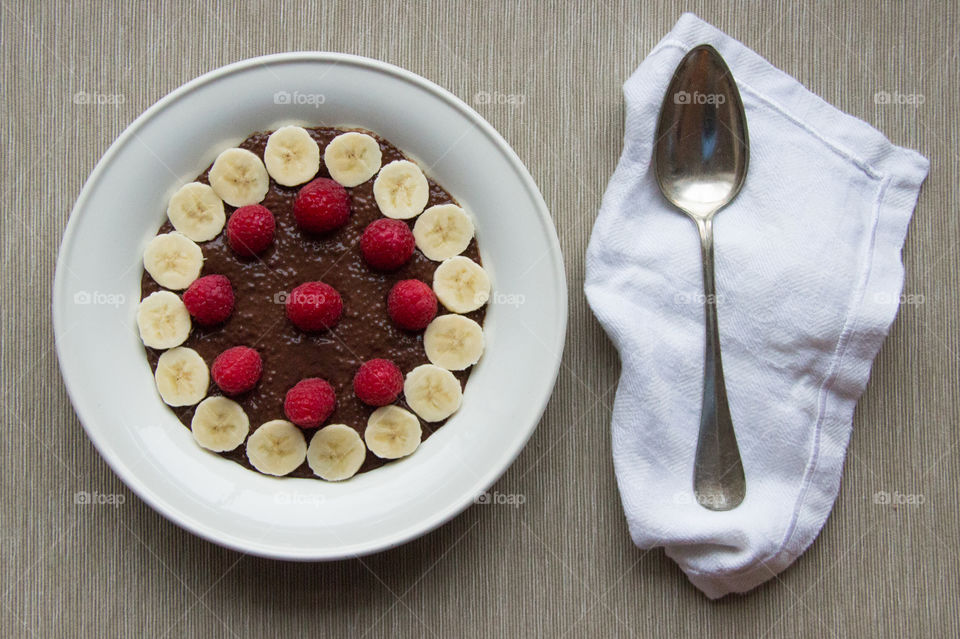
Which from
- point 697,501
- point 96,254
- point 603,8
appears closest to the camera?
point 96,254

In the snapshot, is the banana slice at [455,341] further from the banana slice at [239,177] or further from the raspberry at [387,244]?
the banana slice at [239,177]

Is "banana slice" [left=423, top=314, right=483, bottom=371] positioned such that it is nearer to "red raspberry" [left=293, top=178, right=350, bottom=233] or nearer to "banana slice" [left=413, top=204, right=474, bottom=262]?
"banana slice" [left=413, top=204, right=474, bottom=262]

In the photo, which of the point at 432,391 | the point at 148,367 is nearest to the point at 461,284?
the point at 432,391

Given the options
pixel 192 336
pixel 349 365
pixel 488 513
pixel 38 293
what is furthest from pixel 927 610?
pixel 38 293

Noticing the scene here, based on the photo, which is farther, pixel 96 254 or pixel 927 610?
pixel 927 610

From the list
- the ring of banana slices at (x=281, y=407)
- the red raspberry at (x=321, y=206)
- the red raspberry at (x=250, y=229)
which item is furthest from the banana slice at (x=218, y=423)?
the red raspberry at (x=321, y=206)

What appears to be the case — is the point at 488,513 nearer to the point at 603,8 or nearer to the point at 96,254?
the point at 96,254

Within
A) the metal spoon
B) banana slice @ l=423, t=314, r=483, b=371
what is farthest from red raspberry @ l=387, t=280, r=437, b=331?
the metal spoon
